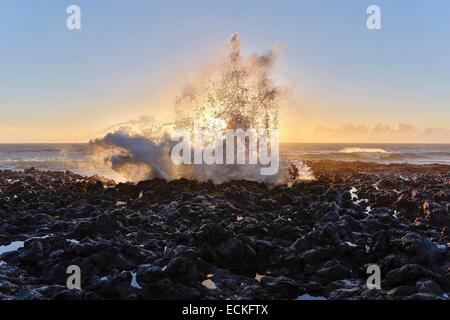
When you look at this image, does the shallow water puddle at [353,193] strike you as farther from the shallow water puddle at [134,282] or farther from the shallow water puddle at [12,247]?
the shallow water puddle at [12,247]

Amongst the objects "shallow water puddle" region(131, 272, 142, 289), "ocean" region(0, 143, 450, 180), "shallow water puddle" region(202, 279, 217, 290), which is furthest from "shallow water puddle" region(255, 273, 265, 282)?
"ocean" region(0, 143, 450, 180)

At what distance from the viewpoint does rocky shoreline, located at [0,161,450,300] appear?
34.8ft

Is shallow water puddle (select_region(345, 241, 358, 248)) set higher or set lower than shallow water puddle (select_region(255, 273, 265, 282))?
higher

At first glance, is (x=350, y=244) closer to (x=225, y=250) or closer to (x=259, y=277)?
(x=259, y=277)

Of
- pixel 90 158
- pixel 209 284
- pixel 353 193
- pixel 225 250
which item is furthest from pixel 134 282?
pixel 90 158

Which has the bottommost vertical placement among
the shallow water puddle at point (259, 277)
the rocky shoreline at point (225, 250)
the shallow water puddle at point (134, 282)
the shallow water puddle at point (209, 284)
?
the shallow water puddle at point (259, 277)

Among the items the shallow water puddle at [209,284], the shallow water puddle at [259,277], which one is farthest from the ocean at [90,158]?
the shallow water puddle at [209,284]

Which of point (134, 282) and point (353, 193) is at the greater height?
point (353, 193)

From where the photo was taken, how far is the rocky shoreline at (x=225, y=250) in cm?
1060

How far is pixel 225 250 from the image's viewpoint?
12.8m

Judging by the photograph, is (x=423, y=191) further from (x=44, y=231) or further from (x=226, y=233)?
(x=44, y=231)

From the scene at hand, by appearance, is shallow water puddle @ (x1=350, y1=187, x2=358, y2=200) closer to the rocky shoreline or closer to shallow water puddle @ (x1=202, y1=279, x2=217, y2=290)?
the rocky shoreline

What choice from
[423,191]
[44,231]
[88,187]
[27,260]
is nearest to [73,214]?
[44,231]

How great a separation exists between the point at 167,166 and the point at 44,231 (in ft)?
43.5
